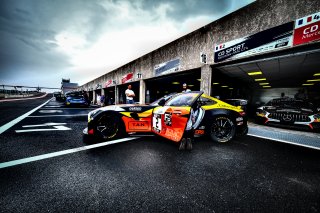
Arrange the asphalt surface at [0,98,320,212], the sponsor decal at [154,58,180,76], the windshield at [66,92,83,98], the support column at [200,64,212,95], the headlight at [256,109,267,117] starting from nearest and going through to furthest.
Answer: the asphalt surface at [0,98,320,212]
the headlight at [256,109,267,117]
the support column at [200,64,212,95]
the sponsor decal at [154,58,180,76]
the windshield at [66,92,83,98]

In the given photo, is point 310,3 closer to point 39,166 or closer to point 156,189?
point 156,189

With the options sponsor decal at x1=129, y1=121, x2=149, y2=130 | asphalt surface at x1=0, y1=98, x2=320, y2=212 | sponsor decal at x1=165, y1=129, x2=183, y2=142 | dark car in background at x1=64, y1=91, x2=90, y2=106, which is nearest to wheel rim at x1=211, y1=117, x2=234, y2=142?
asphalt surface at x1=0, y1=98, x2=320, y2=212

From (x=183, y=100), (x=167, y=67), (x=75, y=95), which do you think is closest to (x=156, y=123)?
(x=183, y=100)

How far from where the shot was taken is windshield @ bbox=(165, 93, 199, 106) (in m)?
3.29

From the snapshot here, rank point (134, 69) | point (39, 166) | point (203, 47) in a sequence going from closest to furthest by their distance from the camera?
point (39, 166) → point (203, 47) → point (134, 69)

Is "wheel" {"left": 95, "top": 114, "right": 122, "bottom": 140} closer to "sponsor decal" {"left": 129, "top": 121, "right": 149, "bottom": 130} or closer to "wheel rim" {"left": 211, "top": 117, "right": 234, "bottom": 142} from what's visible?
"sponsor decal" {"left": 129, "top": 121, "right": 149, "bottom": 130}

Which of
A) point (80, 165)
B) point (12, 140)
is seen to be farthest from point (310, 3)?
point (12, 140)

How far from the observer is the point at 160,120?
135 inches

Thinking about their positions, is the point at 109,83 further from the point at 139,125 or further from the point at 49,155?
the point at 49,155

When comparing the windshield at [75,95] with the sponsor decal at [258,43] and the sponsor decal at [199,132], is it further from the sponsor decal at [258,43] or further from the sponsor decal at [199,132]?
the sponsor decal at [199,132]

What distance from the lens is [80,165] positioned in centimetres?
234

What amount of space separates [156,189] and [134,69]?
13.4m

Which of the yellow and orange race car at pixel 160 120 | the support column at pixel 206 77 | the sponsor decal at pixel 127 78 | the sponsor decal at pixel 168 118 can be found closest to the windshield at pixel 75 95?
the sponsor decal at pixel 127 78

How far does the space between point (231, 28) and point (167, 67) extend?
179 inches
